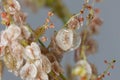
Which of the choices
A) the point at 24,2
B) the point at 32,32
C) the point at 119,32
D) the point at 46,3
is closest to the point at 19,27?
the point at 32,32

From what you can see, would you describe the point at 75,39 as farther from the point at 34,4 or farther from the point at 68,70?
the point at 34,4

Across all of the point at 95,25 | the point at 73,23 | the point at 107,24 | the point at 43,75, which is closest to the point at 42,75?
the point at 43,75

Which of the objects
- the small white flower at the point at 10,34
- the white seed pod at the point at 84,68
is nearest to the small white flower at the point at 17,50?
the small white flower at the point at 10,34

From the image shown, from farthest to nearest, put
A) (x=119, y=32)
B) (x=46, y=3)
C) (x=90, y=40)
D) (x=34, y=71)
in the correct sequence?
1. (x=119, y=32)
2. (x=46, y=3)
3. (x=90, y=40)
4. (x=34, y=71)

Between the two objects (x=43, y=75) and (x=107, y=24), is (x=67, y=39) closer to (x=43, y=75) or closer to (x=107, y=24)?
(x=43, y=75)

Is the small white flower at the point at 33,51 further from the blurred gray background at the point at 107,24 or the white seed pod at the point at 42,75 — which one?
the blurred gray background at the point at 107,24
